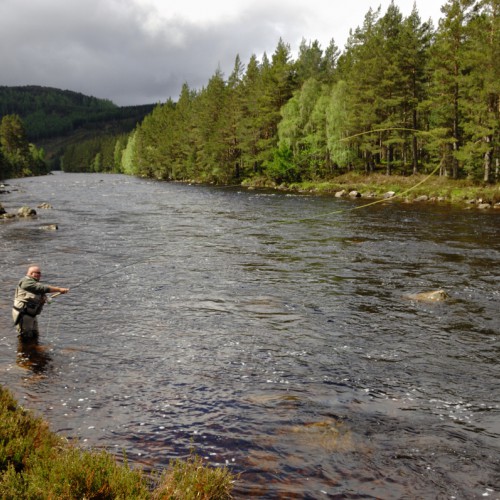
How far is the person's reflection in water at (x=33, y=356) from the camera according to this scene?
9.73 m

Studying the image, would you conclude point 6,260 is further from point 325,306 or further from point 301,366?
point 301,366

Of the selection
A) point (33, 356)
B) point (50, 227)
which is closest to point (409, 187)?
point (50, 227)

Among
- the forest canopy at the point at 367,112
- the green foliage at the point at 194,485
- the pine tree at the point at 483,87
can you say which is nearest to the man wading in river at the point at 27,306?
the green foliage at the point at 194,485

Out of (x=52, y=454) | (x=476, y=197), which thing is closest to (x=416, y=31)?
(x=476, y=197)

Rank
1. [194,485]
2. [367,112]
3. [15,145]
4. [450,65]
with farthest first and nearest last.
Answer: [15,145]
[367,112]
[450,65]
[194,485]

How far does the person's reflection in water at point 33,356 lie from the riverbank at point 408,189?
27.8m

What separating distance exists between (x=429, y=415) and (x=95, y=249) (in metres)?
17.8

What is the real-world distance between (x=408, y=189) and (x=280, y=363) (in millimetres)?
31835

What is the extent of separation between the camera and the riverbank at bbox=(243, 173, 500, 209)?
40719 mm

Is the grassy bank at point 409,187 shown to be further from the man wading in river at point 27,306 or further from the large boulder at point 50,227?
the man wading in river at point 27,306

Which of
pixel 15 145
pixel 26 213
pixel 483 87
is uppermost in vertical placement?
pixel 15 145

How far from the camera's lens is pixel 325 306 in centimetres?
1401

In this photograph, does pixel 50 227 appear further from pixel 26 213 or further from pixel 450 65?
pixel 450 65

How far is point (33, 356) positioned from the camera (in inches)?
404
